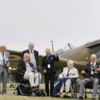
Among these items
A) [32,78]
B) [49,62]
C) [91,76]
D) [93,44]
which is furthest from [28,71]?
[93,44]

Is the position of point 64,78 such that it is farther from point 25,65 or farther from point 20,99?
point 20,99

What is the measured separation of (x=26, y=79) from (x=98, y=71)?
2401mm

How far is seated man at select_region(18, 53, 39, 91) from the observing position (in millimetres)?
15594

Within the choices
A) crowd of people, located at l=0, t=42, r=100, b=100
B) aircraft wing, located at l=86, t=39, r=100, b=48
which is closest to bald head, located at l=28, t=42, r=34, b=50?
crowd of people, located at l=0, t=42, r=100, b=100

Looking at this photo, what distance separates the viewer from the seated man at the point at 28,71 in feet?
51.2

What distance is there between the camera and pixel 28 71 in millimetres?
15789

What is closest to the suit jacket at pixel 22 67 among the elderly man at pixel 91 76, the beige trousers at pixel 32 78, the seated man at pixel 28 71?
the seated man at pixel 28 71

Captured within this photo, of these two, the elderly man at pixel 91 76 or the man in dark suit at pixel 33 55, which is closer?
the elderly man at pixel 91 76

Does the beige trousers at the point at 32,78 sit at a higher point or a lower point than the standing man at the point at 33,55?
lower

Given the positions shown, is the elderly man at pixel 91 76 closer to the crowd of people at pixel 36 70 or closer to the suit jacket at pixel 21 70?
the crowd of people at pixel 36 70

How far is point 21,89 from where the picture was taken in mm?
15930

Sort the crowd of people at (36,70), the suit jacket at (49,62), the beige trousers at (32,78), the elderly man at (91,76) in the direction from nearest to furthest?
the elderly man at (91,76) → the crowd of people at (36,70) → the beige trousers at (32,78) → the suit jacket at (49,62)

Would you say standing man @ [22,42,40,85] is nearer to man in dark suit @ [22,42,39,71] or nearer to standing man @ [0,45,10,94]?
man in dark suit @ [22,42,39,71]

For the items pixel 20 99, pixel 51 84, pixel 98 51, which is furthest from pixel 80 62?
pixel 20 99
